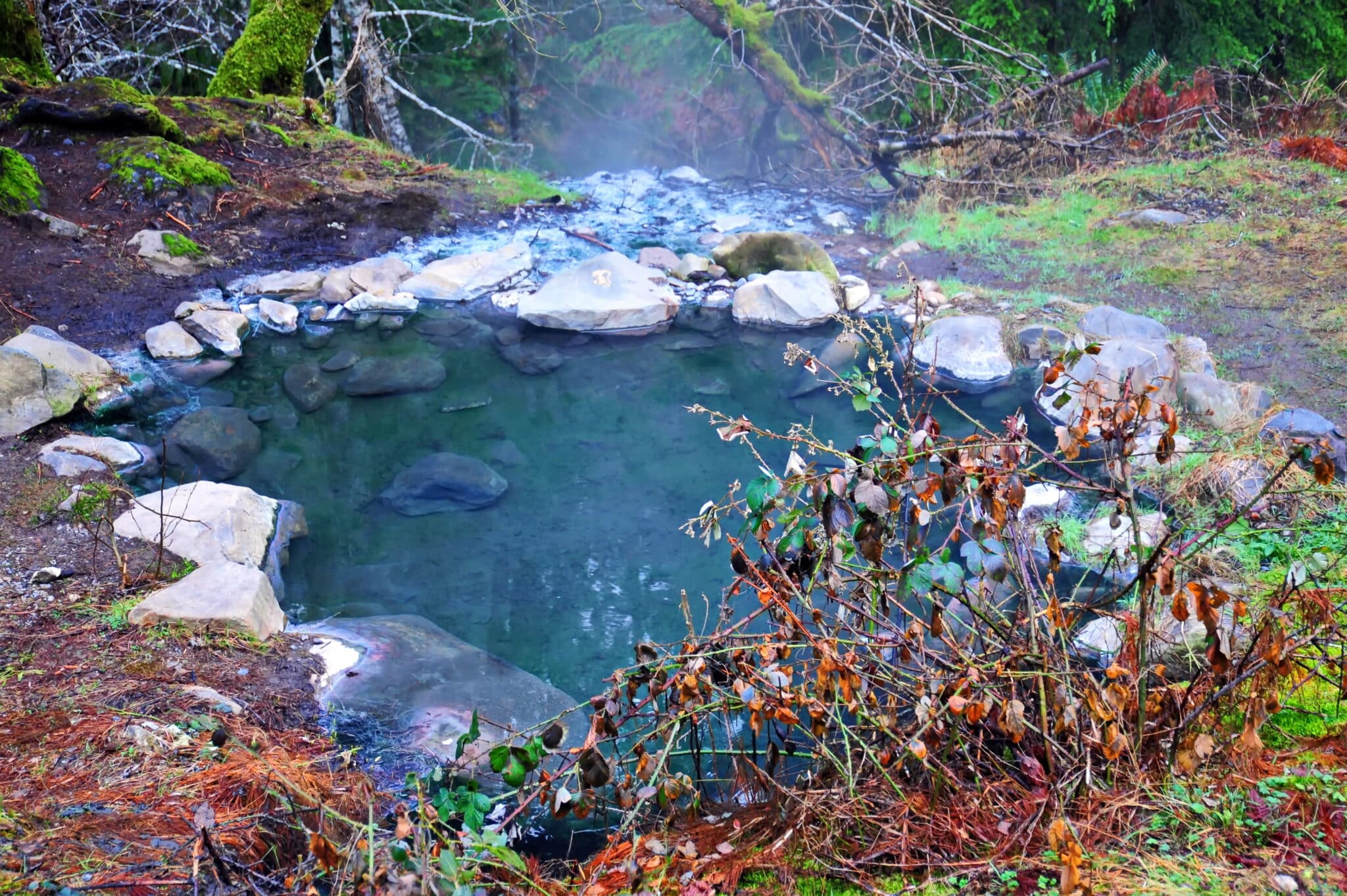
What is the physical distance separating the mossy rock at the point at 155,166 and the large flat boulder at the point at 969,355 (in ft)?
23.9

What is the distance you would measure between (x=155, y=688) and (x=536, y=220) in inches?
301

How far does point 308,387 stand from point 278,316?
3.85 feet

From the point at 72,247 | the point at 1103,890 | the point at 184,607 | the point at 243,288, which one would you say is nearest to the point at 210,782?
the point at 184,607

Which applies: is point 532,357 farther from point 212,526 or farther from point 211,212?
point 211,212

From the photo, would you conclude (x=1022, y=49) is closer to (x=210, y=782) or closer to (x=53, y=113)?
(x=53, y=113)

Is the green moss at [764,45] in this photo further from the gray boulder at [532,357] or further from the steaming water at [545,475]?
the gray boulder at [532,357]

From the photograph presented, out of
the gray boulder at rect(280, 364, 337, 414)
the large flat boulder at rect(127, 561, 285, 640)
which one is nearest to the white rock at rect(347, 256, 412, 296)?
the gray boulder at rect(280, 364, 337, 414)

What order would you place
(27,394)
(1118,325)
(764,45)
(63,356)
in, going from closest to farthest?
(27,394) < (63,356) < (1118,325) < (764,45)

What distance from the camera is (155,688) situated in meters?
3.62

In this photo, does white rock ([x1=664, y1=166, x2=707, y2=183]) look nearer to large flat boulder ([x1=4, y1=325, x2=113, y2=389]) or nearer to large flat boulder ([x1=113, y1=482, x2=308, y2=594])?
large flat boulder ([x1=4, y1=325, x2=113, y2=389])

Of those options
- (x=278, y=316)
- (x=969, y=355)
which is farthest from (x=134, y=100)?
(x=969, y=355)

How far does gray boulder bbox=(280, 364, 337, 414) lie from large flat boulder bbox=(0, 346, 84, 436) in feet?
5.07

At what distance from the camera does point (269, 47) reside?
1112 cm

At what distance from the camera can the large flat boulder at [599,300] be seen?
827 cm
